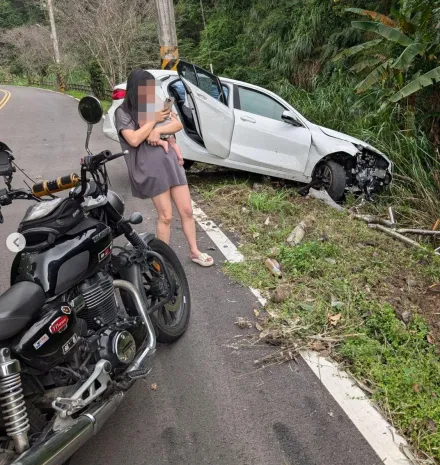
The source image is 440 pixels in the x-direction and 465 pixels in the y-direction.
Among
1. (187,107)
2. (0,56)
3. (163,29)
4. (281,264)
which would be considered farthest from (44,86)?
(281,264)

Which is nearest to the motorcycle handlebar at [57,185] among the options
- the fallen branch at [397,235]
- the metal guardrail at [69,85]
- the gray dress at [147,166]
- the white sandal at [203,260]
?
the gray dress at [147,166]

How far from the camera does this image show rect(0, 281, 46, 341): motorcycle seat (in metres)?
2.08

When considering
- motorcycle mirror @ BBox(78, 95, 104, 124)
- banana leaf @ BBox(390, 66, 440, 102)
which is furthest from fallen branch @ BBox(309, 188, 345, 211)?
motorcycle mirror @ BBox(78, 95, 104, 124)

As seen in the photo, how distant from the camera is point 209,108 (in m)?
6.53

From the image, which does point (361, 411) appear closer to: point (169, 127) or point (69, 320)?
point (69, 320)

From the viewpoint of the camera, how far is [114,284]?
294 cm

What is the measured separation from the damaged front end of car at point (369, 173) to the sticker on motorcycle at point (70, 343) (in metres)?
5.63

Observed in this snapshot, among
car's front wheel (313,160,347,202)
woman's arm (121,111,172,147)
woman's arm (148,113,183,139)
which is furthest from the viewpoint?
car's front wheel (313,160,347,202)

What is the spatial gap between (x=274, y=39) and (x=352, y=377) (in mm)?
14105

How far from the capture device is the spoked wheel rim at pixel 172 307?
11.4 feet

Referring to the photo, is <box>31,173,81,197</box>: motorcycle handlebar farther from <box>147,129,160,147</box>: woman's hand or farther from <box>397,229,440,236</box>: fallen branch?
<box>397,229,440,236</box>: fallen branch

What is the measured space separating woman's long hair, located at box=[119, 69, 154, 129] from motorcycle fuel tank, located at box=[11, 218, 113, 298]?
1.38m

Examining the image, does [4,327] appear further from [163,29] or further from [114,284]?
[163,29]

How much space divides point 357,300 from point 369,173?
3740mm
